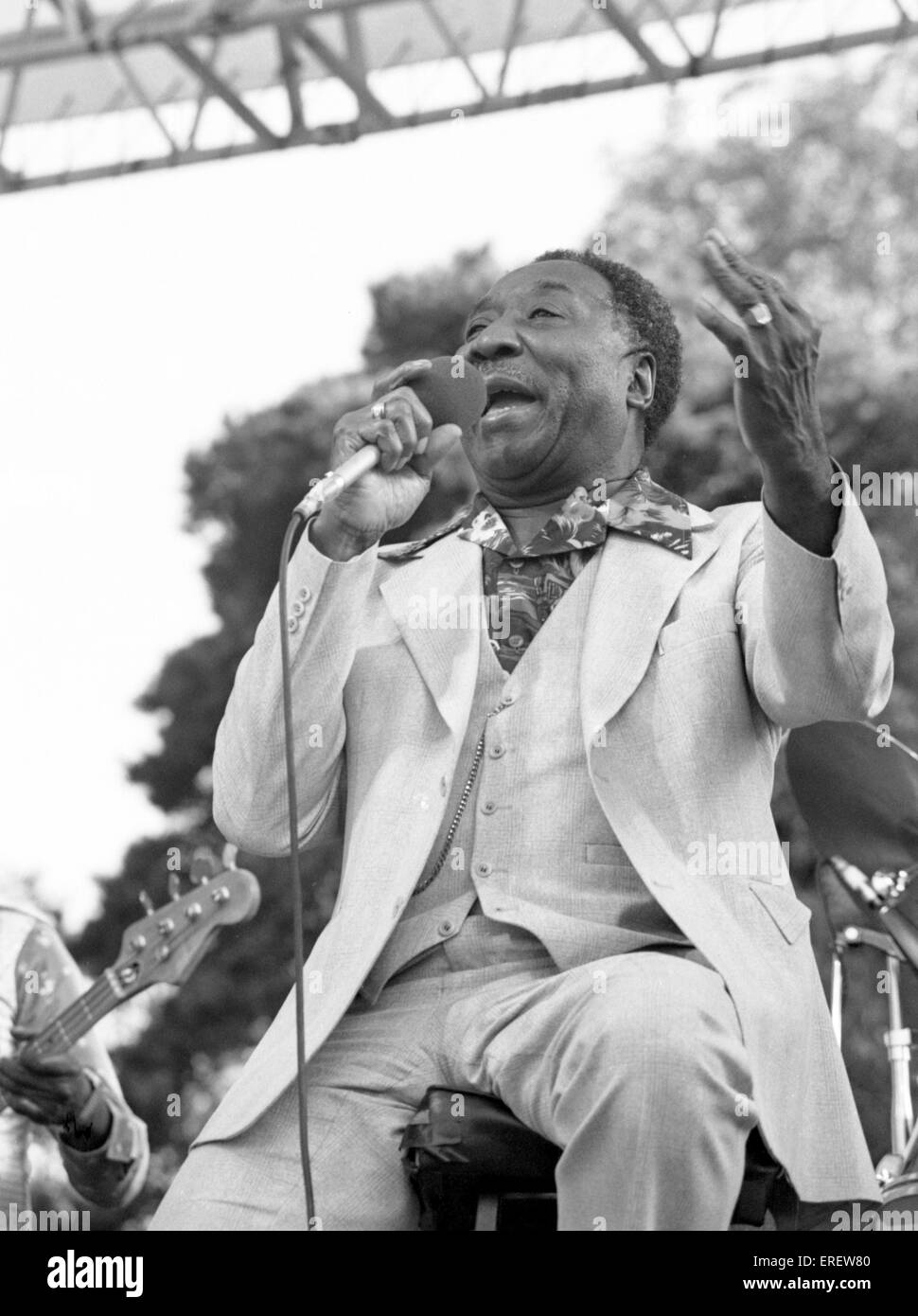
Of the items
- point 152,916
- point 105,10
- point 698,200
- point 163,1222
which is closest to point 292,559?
point 163,1222

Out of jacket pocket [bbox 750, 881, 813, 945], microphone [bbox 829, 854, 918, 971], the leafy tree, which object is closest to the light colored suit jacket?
jacket pocket [bbox 750, 881, 813, 945]

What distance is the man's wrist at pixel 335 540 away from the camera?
2740 mm

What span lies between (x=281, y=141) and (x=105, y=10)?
0.62 meters

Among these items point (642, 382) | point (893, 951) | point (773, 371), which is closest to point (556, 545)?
point (642, 382)

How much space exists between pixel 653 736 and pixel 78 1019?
1.52m

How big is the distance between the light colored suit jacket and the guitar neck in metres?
0.99

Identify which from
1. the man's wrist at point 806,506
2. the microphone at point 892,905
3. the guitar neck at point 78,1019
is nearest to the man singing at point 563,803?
the man's wrist at point 806,506

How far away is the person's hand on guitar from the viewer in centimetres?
369

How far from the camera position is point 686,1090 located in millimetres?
2279

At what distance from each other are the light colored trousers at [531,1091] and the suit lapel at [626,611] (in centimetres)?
34

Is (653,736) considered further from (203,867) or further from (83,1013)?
(83,1013)

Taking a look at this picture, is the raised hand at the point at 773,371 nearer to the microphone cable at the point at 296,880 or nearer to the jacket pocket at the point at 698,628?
the jacket pocket at the point at 698,628

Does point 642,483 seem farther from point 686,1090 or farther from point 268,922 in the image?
point 268,922
